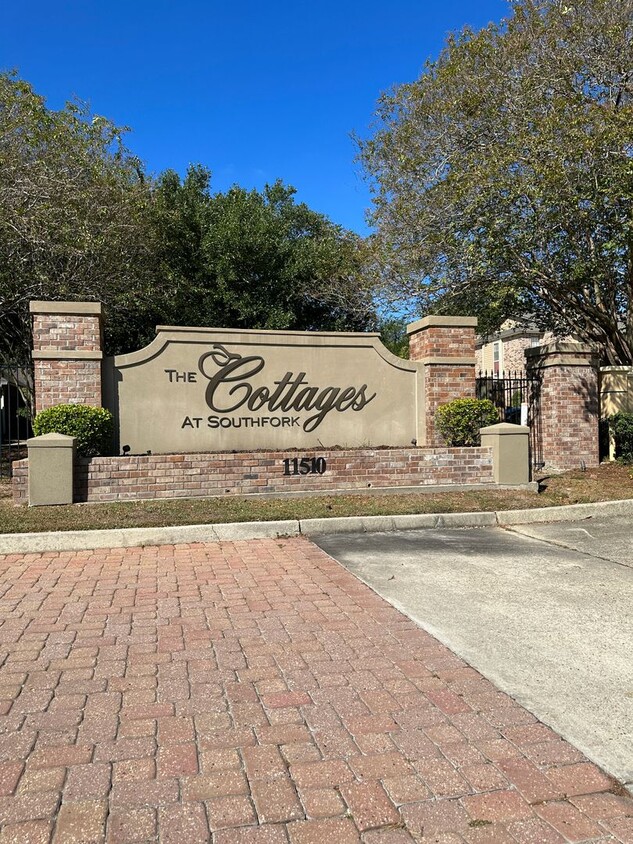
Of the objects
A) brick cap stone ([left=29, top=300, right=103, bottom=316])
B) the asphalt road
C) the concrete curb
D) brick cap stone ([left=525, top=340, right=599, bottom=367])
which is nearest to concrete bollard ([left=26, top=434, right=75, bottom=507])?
the concrete curb

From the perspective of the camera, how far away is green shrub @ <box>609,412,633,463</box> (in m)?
12.3

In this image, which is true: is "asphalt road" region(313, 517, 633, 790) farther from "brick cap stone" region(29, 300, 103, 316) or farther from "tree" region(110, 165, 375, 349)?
"tree" region(110, 165, 375, 349)

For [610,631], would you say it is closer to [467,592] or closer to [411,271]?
[467,592]

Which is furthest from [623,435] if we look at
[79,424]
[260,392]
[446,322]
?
[79,424]

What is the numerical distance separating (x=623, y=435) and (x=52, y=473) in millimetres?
10567

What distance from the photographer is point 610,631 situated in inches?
171

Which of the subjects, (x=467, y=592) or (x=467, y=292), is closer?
(x=467, y=592)

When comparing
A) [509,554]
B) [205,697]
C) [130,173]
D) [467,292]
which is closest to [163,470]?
[509,554]

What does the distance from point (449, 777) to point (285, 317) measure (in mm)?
15480

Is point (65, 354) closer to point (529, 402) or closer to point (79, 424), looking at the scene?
point (79, 424)

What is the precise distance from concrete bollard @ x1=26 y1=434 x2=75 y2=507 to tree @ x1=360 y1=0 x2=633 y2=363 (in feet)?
27.4

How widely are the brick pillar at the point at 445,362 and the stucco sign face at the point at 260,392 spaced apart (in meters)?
0.28

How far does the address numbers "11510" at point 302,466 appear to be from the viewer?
9719 mm

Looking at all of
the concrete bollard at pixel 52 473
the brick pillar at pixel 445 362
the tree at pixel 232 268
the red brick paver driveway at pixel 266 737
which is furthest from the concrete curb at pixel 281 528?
the tree at pixel 232 268
